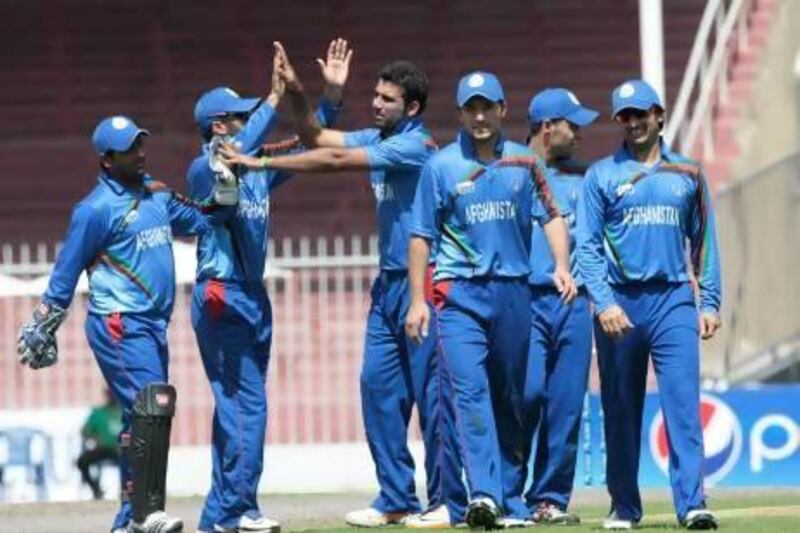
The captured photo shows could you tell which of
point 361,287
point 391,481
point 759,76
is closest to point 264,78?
point 759,76

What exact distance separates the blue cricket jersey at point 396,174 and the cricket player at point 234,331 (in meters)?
0.57

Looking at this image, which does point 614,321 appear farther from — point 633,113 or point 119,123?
point 119,123

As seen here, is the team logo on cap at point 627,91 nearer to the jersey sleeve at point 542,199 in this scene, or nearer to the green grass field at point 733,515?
the jersey sleeve at point 542,199

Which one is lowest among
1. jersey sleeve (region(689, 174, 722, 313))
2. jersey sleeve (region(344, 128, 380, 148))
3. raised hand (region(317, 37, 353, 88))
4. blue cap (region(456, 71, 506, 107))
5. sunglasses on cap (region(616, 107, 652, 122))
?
jersey sleeve (region(689, 174, 722, 313))

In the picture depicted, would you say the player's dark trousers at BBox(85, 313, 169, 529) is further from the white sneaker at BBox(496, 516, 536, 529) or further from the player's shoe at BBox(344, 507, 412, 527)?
the white sneaker at BBox(496, 516, 536, 529)

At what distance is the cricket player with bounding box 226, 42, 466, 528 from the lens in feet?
45.8

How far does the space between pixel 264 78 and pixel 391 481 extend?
14285mm

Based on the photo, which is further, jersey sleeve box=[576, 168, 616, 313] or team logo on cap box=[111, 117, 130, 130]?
team logo on cap box=[111, 117, 130, 130]

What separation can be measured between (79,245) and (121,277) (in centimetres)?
26

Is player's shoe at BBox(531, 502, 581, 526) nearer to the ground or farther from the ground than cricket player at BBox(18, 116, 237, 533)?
nearer to the ground

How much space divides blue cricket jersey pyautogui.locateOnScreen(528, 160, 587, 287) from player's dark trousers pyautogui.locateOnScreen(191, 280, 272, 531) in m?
1.64

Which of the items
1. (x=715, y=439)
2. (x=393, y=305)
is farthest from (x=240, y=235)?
(x=715, y=439)

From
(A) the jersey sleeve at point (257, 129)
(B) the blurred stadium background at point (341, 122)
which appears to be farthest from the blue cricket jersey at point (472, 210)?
(B) the blurred stadium background at point (341, 122)

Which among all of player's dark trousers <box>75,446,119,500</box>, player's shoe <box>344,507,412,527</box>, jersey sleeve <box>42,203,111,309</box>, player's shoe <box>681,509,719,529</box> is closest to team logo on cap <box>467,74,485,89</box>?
jersey sleeve <box>42,203,111,309</box>
